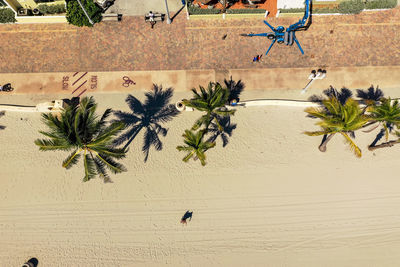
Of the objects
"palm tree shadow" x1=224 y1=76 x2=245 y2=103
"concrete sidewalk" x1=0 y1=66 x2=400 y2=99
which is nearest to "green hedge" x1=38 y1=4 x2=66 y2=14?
"concrete sidewalk" x1=0 y1=66 x2=400 y2=99

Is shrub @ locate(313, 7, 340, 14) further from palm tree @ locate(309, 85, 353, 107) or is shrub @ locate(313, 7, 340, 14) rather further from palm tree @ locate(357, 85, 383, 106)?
palm tree @ locate(357, 85, 383, 106)

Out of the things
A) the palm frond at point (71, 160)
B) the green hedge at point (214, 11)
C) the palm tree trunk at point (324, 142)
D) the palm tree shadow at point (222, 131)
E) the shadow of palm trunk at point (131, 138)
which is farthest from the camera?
the green hedge at point (214, 11)

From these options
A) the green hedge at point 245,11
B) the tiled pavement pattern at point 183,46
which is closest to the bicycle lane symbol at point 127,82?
the tiled pavement pattern at point 183,46

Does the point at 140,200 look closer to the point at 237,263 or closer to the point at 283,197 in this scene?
the point at 237,263

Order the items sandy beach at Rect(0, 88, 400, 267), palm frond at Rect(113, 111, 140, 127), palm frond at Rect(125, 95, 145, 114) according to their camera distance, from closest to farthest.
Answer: sandy beach at Rect(0, 88, 400, 267)
palm frond at Rect(113, 111, 140, 127)
palm frond at Rect(125, 95, 145, 114)

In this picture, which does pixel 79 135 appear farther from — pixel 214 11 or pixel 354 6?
pixel 354 6

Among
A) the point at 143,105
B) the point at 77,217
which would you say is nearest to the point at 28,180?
the point at 77,217

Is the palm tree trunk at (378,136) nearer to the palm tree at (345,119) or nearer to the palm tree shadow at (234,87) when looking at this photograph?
the palm tree at (345,119)
